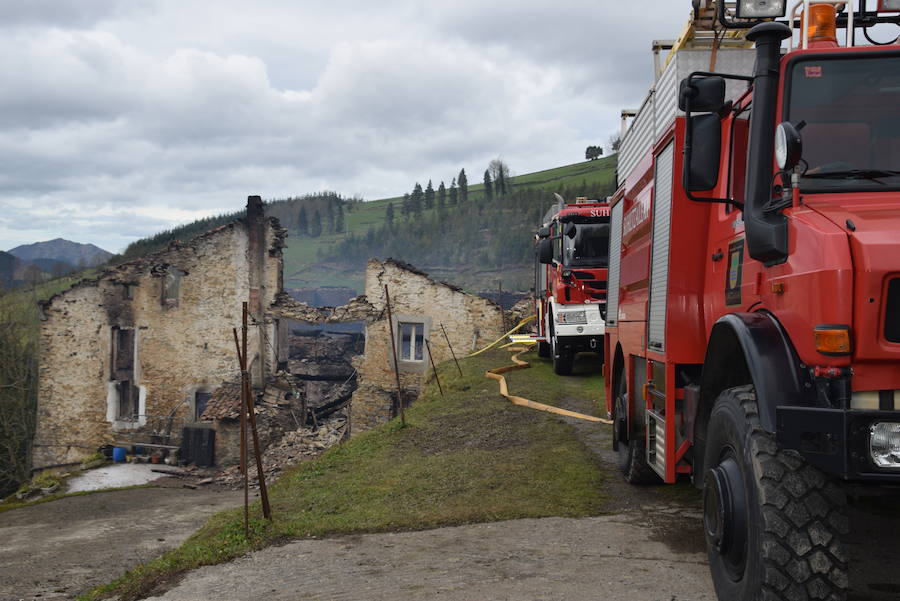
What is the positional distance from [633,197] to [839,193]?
11.5 ft

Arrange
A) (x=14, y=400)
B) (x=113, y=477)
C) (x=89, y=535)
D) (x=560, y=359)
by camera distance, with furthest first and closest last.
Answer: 1. (x=14, y=400)
2. (x=113, y=477)
3. (x=560, y=359)
4. (x=89, y=535)

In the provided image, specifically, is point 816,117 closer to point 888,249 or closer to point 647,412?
point 888,249

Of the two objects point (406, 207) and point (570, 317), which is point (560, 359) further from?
point (406, 207)

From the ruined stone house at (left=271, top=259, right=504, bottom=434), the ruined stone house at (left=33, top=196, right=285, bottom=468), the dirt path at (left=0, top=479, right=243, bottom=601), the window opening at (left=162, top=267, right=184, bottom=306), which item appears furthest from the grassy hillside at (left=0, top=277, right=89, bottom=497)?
the dirt path at (left=0, top=479, right=243, bottom=601)

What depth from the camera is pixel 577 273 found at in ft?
51.3

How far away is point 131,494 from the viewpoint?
18.4m

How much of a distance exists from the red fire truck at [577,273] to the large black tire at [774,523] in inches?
457

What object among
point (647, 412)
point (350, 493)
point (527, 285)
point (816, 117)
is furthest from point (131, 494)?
point (527, 285)

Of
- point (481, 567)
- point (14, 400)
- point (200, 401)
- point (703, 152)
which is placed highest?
point (703, 152)

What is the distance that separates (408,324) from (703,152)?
77.6 feet

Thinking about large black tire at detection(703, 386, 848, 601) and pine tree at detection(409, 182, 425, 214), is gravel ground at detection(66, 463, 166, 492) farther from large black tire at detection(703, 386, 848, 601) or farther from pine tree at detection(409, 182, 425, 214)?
pine tree at detection(409, 182, 425, 214)

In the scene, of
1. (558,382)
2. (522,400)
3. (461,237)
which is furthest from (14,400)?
(461,237)

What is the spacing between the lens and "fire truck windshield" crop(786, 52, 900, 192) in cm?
368

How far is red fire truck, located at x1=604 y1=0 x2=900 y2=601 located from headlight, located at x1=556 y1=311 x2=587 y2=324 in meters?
10.7
